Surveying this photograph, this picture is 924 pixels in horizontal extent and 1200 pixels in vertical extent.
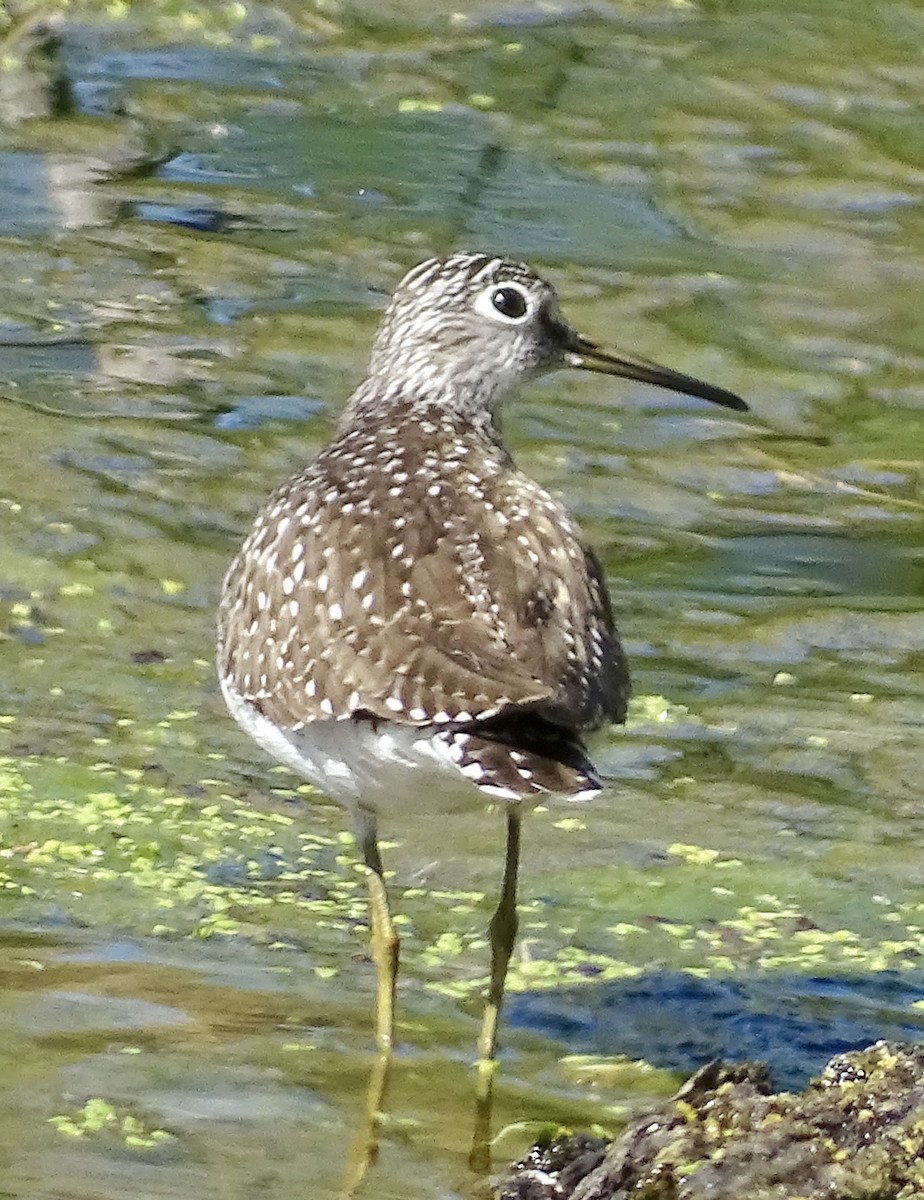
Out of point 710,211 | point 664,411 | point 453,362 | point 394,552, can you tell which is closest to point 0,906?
point 394,552

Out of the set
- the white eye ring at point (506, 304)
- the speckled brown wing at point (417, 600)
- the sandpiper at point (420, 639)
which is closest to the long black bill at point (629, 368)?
the white eye ring at point (506, 304)

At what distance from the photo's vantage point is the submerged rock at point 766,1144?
410 cm

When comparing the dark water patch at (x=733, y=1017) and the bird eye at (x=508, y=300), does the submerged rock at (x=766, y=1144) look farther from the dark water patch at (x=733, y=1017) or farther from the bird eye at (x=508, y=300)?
the bird eye at (x=508, y=300)

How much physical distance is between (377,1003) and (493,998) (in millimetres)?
284

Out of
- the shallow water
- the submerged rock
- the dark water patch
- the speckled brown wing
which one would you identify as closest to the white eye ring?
the speckled brown wing

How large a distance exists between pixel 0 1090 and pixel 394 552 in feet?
4.34

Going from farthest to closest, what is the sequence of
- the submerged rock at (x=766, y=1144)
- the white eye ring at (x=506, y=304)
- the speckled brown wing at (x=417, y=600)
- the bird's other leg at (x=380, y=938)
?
the white eye ring at (x=506, y=304)
the bird's other leg at (x=380, y=938)
the speckled brown wing at (x=417, y=600)
the submerged rock at (x=766, y=1144)

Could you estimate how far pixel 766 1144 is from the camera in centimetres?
418

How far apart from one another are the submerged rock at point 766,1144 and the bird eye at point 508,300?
111 inches

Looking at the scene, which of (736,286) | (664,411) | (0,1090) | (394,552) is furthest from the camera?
(736,286)

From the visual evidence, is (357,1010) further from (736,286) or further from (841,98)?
(841,98)

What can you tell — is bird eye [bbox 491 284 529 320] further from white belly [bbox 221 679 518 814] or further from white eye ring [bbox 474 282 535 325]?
white belly [bbox 221 679 518 814]

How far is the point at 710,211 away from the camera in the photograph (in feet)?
37.9

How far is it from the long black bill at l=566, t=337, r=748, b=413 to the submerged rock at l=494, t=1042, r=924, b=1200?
2.84 metres
